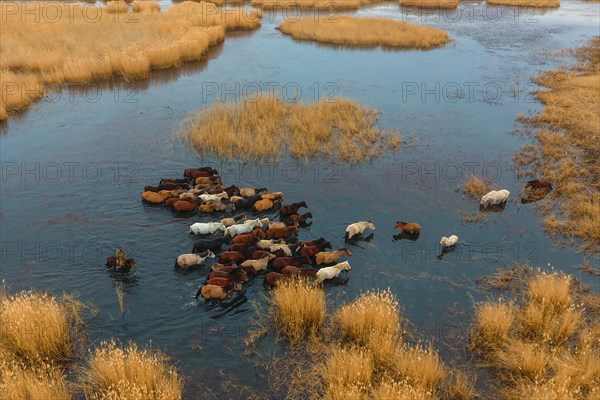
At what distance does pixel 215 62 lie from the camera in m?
31.7

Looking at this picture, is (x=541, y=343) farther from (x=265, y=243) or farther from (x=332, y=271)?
(x=265, y=243)

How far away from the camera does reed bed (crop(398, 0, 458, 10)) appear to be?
5384 centimetres

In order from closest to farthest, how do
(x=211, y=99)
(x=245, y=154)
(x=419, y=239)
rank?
(x=419, y=239)
(x=245, y=154)
(x=211, y=99)

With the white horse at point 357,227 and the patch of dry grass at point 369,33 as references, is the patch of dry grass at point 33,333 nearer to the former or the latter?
the white horse at point 357,227

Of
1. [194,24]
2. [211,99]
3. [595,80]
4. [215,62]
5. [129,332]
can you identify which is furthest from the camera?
[194,24]

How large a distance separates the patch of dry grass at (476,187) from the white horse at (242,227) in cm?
704

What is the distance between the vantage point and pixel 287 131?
2009cm

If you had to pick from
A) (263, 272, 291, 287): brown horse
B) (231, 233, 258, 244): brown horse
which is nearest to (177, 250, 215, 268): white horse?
(231, 233, 258, 244): brown horse

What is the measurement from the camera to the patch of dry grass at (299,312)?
32.9ft

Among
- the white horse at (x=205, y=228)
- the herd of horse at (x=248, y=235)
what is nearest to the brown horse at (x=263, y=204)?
the herd of horse at (x=248, y=235)

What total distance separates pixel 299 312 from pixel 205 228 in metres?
4.27

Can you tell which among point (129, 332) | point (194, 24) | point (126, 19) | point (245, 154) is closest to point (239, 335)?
point (129, 332)

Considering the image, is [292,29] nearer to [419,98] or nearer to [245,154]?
[419,98]

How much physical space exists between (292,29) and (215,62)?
11.0 m
